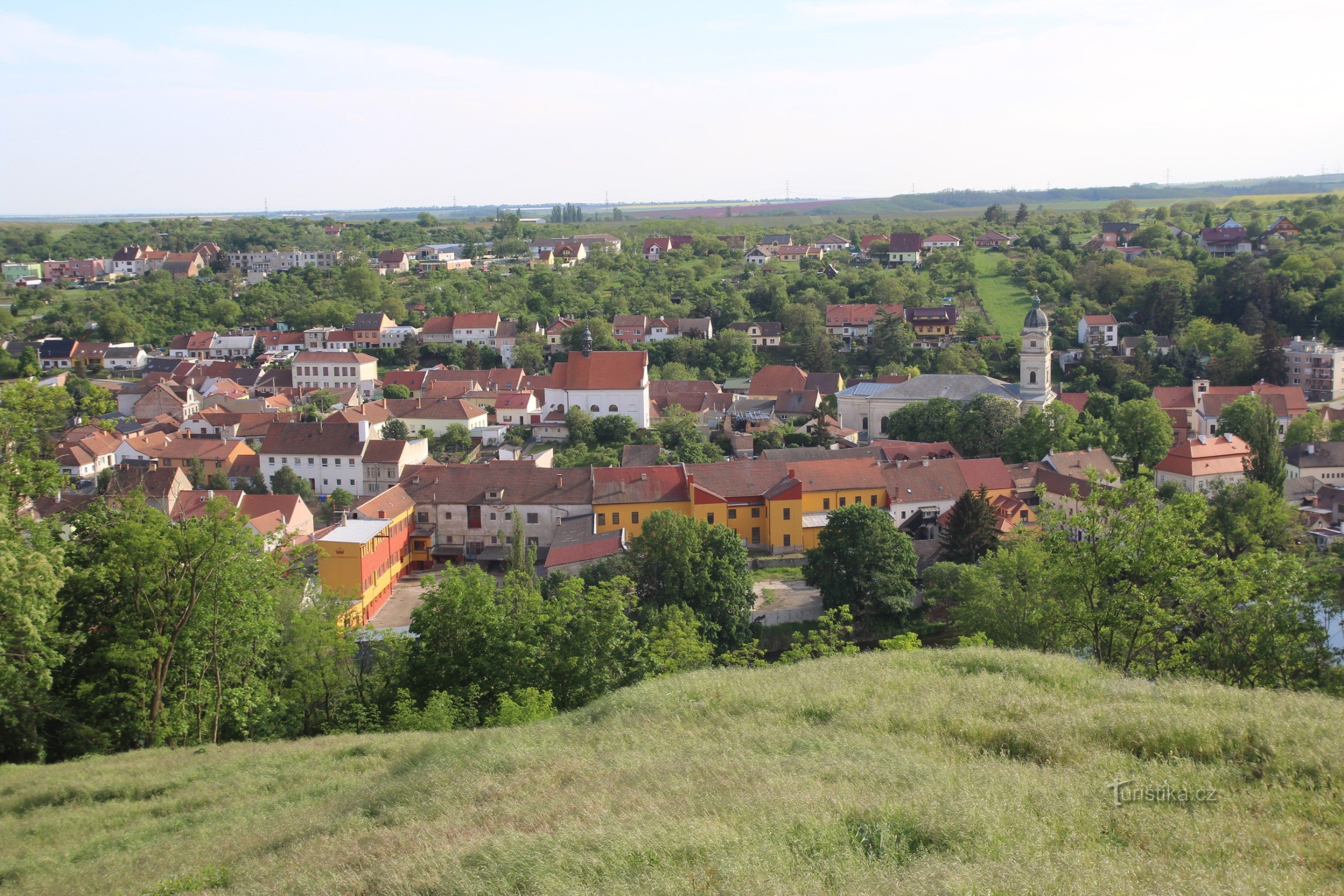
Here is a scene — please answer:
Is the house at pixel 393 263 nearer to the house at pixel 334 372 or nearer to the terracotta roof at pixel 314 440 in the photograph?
the house at pixel 334 372

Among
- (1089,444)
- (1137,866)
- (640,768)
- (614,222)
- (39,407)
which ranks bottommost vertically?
(1089,444)

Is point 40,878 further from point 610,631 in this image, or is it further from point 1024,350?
point 1024,350

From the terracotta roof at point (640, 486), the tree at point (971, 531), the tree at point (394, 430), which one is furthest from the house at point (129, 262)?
the tree at point (971, 531)

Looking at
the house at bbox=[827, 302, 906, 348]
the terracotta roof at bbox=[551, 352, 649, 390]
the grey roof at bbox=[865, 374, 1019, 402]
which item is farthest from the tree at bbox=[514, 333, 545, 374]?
the grey roof at bbox=[865, 374, 1019, 402]

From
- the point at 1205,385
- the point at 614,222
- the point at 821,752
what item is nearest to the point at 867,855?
the point at 821,752

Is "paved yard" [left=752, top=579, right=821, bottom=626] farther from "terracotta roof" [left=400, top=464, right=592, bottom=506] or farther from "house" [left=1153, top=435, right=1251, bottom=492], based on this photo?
"house" [left=1153, top=435, right=1251, bottom=492]

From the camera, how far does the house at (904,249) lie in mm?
97188

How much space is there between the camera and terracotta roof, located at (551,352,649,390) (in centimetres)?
5066

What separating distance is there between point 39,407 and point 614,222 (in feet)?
612

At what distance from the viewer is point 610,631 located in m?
15.8

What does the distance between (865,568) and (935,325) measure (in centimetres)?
4252

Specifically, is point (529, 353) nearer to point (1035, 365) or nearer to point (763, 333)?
point (763, 333)

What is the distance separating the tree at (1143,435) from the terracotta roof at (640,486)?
1991cm

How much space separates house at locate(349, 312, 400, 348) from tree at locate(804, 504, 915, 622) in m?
49.9
